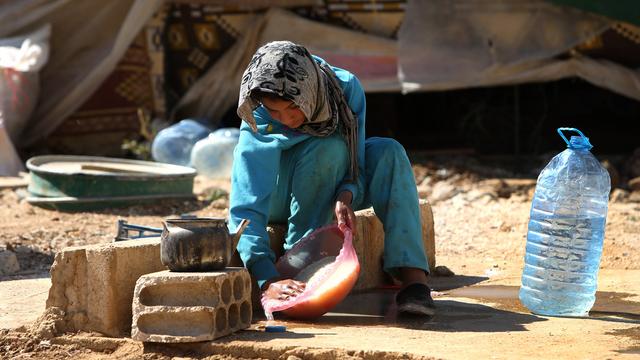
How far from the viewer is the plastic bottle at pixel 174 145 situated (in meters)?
9.64

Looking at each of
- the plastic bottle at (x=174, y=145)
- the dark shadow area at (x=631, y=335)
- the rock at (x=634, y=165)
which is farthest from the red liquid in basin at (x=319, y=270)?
the plastic bottle at (x=174, y=145)

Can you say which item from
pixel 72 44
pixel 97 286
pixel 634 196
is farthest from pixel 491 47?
pixel 97 286

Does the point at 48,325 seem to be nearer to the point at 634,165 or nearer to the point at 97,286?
the point at 97,286

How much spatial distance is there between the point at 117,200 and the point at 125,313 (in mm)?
3913

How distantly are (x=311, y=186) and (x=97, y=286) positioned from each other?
99cm

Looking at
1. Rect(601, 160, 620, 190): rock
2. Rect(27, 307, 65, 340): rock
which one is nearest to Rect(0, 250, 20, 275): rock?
Rect(27, 307, 65, 340): rock

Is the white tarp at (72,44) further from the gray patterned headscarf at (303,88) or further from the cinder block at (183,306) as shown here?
the cinder block at (183,306)

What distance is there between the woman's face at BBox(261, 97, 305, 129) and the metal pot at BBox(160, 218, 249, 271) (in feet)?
1.86

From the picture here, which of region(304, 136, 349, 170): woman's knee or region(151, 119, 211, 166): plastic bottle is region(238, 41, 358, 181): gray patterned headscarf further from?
region(151, 119, 211, 166): plastic bottle

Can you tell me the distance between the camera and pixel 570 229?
419 centimetres

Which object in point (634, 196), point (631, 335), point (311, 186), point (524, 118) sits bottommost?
point (631, 335)

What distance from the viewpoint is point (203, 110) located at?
407 inches

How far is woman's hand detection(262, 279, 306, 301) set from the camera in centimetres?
388

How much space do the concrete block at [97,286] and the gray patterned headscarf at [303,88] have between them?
0.75 meters
